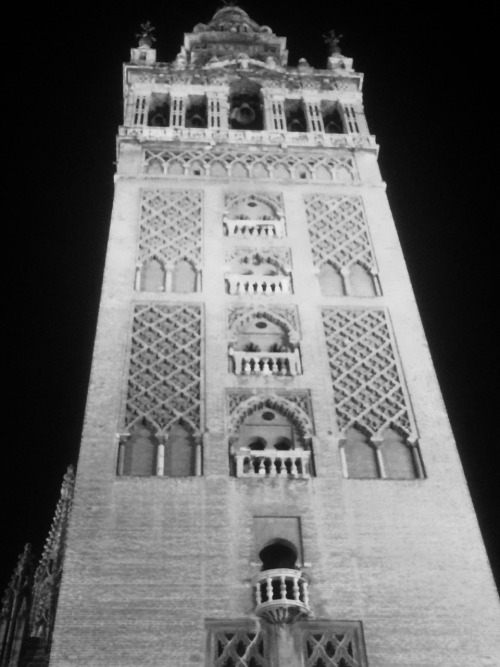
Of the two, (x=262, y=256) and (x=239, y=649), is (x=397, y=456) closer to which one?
(x=239, y=649)

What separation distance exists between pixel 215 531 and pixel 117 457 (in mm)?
1827

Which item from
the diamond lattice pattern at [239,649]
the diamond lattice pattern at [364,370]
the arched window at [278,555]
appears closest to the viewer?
the diamond lattice pattern at [239,649]

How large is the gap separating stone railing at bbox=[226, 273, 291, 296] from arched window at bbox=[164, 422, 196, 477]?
327 centimetres

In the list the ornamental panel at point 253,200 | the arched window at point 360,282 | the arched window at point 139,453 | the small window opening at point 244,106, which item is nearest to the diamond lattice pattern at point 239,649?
the arched window at point 139,453

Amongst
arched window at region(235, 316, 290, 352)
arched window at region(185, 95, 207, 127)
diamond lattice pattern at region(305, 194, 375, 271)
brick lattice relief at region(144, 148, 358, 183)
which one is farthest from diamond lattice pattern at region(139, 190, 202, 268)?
arched window at region(185, 95, 207, 127)

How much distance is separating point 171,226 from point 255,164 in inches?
116

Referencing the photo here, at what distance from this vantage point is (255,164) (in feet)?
63.0

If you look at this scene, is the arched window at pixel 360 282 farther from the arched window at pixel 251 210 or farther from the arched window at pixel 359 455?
the arched window at pixel 359 455

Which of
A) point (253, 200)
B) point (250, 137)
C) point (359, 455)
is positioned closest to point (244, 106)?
point (250, 137)

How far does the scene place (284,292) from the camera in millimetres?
15820

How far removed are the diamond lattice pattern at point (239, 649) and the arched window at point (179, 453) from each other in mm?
2500

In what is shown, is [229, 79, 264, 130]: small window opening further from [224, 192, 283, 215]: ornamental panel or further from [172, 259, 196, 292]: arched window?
[172, 259, 196, 292]: arched window

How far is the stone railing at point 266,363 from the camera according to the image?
14.2 meters

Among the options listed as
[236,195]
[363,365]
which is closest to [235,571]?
[363,365]
